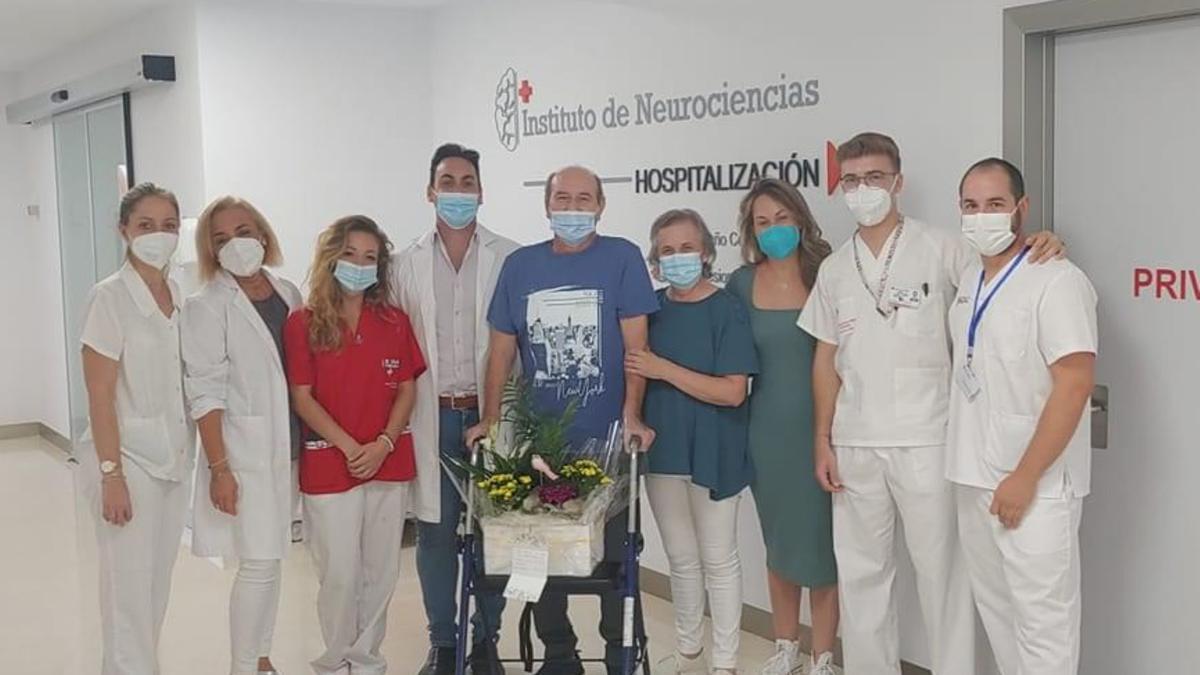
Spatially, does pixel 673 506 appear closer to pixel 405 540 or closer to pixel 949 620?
pixel 949 620

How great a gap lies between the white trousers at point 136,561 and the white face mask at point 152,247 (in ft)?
1.90

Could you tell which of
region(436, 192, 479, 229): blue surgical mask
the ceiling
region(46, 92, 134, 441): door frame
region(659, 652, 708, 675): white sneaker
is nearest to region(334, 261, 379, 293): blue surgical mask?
region(436, 192, 479, 229): blue surgical mask

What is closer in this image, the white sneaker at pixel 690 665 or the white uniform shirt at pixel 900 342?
the white uniform shirt at pixel 900 342

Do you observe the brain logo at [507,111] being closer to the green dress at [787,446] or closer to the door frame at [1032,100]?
the green dress at [787,446]

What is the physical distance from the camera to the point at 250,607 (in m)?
3.75

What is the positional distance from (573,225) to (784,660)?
1.56 meters

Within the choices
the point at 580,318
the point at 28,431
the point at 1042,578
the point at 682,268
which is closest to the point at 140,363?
the point at 580,318

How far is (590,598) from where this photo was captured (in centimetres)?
495

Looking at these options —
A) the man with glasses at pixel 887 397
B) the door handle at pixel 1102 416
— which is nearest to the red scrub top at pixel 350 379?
the man with glasses at pixel 887 397

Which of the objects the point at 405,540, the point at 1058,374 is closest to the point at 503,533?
the point at 1058,374

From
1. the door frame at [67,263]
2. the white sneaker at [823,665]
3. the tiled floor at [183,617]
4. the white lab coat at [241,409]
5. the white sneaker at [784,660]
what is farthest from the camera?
the door frame at [67,263]

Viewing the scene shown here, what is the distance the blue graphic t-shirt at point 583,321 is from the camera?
3.62 m

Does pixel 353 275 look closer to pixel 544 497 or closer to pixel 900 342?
pixel 544 497

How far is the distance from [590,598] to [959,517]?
2068 mm
